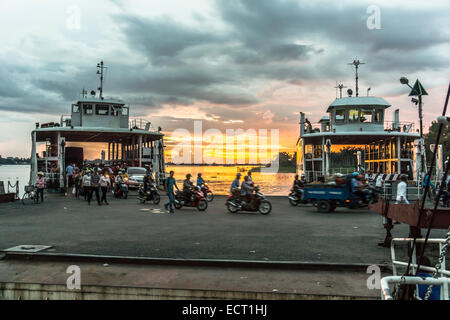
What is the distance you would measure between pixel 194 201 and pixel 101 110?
19212mm

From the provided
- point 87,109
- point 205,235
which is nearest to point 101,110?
point 87,109

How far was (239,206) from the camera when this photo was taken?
14102 millimetres

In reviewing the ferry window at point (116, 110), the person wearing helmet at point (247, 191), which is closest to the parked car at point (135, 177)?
the ferry window at point (116, 110)

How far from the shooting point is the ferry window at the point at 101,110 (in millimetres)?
30578

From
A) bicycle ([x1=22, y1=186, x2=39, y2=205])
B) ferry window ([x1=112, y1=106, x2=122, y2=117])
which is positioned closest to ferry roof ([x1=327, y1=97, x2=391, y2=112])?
ferry window ([x1=112, y1=106, x2=122, y2=117])

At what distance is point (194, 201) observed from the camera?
49.5 feet

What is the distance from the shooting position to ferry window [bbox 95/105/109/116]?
3058cm

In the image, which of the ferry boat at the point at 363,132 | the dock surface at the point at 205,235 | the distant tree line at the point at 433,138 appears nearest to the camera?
the dock surface at the point at 205,235

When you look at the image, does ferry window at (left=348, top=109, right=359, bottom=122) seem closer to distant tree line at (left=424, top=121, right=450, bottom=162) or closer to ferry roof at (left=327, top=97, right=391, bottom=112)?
ferry roof at (left=327, top=97, right=391, bottom=112)

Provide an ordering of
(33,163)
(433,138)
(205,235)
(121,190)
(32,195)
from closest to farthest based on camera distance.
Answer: (205,235) < (32,195) < (121,190) < (33,163) < (433,138)

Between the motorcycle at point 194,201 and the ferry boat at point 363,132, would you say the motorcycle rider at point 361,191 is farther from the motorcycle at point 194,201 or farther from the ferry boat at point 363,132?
the ferry boat at point 363,132

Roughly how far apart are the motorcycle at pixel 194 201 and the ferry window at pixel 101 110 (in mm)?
18372

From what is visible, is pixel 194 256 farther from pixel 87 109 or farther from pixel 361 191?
pixel 87 109
